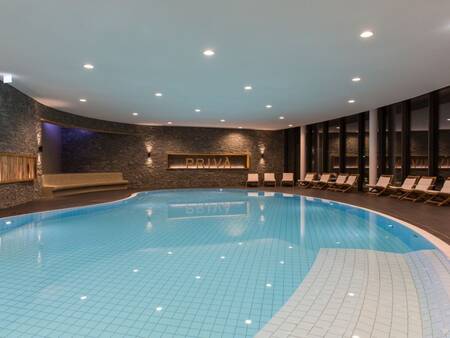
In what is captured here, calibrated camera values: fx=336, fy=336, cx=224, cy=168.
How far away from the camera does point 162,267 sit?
385 centimetres

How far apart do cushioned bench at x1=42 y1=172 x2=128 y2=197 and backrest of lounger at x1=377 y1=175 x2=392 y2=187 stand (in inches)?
401

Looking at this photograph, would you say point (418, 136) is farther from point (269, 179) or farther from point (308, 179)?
point (269, 179)

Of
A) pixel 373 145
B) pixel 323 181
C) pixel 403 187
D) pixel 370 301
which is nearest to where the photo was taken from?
pixel 370 301

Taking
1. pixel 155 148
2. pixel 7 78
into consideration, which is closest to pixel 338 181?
pixel 155 148

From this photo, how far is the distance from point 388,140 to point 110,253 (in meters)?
10.3

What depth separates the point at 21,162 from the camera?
8492 millimetres

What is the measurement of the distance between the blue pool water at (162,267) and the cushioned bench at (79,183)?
3.76 m

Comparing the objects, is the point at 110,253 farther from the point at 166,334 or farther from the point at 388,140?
the point at 388,140

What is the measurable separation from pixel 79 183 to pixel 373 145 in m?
10.8

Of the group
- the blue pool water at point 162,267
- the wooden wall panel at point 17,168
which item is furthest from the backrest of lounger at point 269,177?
the wooden wall panel at point 17,168

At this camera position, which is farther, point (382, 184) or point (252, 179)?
point (252, 179)

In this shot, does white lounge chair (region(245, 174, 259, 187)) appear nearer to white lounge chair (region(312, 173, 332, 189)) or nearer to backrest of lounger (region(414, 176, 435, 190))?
white lounge chair (region(312, 173, 332, 189))

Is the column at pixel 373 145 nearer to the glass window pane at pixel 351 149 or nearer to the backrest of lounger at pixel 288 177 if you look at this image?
the glass window pane at pixel 351 149

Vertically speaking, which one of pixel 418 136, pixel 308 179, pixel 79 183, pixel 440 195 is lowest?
pixel 440 195
